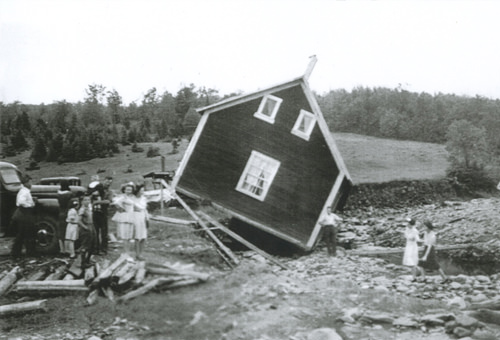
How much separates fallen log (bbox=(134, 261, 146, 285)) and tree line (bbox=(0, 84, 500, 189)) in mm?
30503

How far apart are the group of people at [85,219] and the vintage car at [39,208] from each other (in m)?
0.15

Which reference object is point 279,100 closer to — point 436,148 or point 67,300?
point 67,300

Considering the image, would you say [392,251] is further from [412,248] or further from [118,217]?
[118,217]

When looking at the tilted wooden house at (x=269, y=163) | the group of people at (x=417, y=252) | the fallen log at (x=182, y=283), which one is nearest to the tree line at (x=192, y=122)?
the tilted wooden house at (x=269, y=163)

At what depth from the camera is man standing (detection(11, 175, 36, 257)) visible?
447 inches

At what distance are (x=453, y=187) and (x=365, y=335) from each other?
32.5 meters

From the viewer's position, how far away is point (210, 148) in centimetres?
2047

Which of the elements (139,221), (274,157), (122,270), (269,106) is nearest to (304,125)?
(269,106)

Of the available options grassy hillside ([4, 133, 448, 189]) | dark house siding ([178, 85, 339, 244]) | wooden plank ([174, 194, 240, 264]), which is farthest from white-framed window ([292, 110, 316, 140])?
grassy hillside ([4, 133, 448, 189])

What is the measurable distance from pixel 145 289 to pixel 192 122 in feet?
137

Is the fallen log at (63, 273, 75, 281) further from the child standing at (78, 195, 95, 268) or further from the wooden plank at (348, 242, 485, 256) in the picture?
the wooden plank at (348, 242, 485, 256)

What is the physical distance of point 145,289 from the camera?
393 inches

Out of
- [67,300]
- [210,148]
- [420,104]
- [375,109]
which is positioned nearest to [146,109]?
[375,109]

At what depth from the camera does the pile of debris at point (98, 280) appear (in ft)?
32.0
